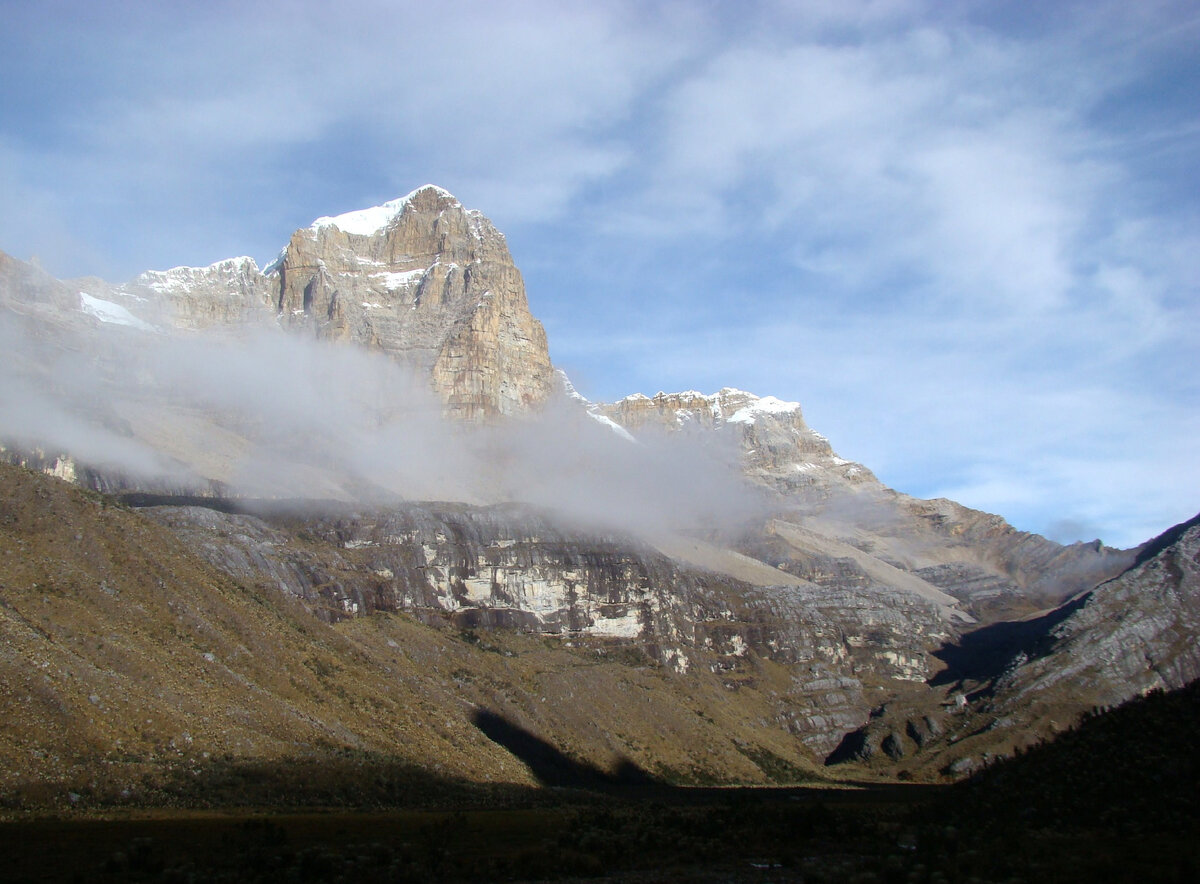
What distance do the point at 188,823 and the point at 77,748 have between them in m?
15.4

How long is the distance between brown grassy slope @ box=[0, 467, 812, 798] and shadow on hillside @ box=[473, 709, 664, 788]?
18.5 ft

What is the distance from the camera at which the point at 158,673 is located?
82.1m

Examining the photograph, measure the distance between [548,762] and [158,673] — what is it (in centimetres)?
9203

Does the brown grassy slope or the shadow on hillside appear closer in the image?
the brown grassy slope

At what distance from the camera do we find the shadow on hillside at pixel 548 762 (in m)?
154

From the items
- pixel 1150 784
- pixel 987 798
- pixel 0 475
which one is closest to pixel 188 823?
pixel 987 798

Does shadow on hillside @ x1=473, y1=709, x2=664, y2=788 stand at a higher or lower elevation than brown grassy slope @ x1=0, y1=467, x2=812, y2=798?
lower

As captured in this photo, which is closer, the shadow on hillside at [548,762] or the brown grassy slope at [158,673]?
the brown grassy slope at [158,673]

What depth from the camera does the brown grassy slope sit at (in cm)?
6412

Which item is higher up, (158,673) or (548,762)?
(158,673)

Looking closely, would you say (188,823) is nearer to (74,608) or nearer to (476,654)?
(74,608)

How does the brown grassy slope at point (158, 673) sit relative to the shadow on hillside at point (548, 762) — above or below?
above

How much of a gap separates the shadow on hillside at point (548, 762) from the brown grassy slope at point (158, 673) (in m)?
5.64

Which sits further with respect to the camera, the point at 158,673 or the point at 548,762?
the point at 548,762
